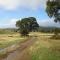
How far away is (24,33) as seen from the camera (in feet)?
318

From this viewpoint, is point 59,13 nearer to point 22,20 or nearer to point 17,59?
point 17,59

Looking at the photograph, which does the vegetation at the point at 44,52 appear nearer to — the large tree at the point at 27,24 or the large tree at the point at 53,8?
the large tree at the point at 53,8

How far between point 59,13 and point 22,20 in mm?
96341

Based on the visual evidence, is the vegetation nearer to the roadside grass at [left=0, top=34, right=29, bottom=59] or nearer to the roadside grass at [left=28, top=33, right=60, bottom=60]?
the roadside grass at [left=28, top=33, right=60, bottom=60]

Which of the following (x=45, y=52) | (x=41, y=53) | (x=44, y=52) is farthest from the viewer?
(x=44, y=52)

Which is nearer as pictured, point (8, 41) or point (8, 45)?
point (8, 45)

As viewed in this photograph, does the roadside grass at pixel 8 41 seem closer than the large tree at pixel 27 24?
Yes

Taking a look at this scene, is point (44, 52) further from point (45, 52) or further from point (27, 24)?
point (27, 24)

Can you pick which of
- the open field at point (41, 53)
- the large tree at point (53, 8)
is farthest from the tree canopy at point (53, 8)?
the open field at point (41, 53)

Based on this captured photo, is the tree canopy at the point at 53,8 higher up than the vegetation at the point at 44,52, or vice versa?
the tree canopy at the point at 53,8

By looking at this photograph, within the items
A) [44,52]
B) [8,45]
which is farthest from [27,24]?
[44,52]

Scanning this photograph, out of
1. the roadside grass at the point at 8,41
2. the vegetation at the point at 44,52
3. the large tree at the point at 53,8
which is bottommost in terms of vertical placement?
the roadside grass at the point at 8,41

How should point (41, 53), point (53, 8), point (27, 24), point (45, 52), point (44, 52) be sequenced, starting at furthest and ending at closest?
point (27, 24) → point (53, 8) → point (44, 52) → point (45, 52) → point (41, 53)

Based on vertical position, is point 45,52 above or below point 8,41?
above
